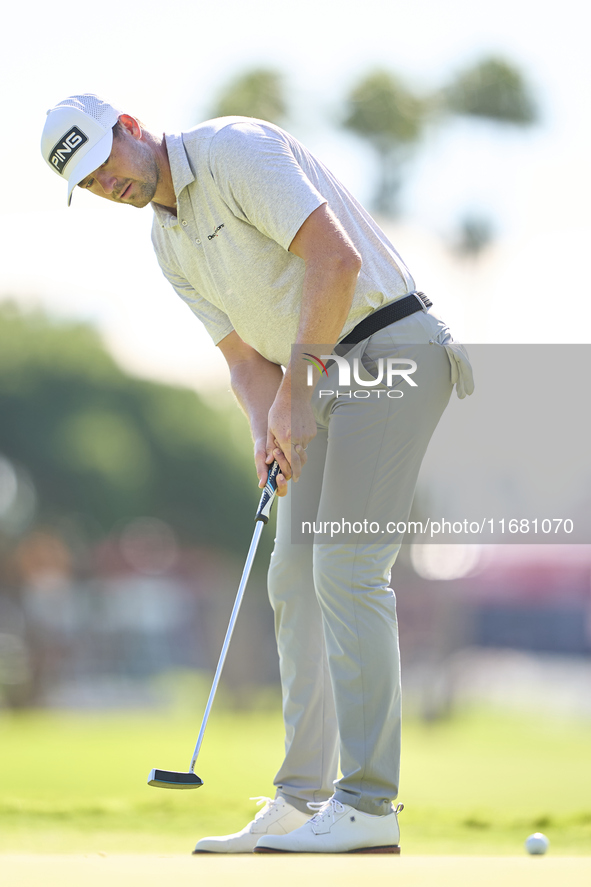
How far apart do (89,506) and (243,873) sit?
2631 cm

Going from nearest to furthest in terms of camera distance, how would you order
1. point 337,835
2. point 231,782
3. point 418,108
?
point 337,835
point 231,782
point 418,108

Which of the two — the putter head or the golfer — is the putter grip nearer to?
the golfer

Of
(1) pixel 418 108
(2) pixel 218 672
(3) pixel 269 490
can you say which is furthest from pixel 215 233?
(1) pixel 418 108

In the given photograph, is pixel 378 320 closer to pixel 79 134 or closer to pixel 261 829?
pixel 79 134

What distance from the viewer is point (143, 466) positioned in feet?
94.3

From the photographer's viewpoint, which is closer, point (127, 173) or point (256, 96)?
point (127, 173)

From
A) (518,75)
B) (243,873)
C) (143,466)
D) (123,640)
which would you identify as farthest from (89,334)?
(243,873)

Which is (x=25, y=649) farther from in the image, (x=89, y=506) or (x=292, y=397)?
(x=292, y=397)

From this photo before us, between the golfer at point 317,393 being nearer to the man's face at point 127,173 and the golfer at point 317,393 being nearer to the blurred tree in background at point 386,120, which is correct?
the man's face at point 127,173

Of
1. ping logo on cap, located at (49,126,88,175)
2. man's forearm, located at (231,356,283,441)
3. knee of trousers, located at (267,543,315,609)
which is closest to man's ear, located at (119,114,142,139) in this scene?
ping logo on cap, located at (49,126,88,175)

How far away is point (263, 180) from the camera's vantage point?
2422 millimetres

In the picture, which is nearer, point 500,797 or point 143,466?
point 500,797

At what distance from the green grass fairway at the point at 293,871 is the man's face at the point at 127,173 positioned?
1.56 meters

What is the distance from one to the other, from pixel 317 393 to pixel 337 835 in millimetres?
1032
